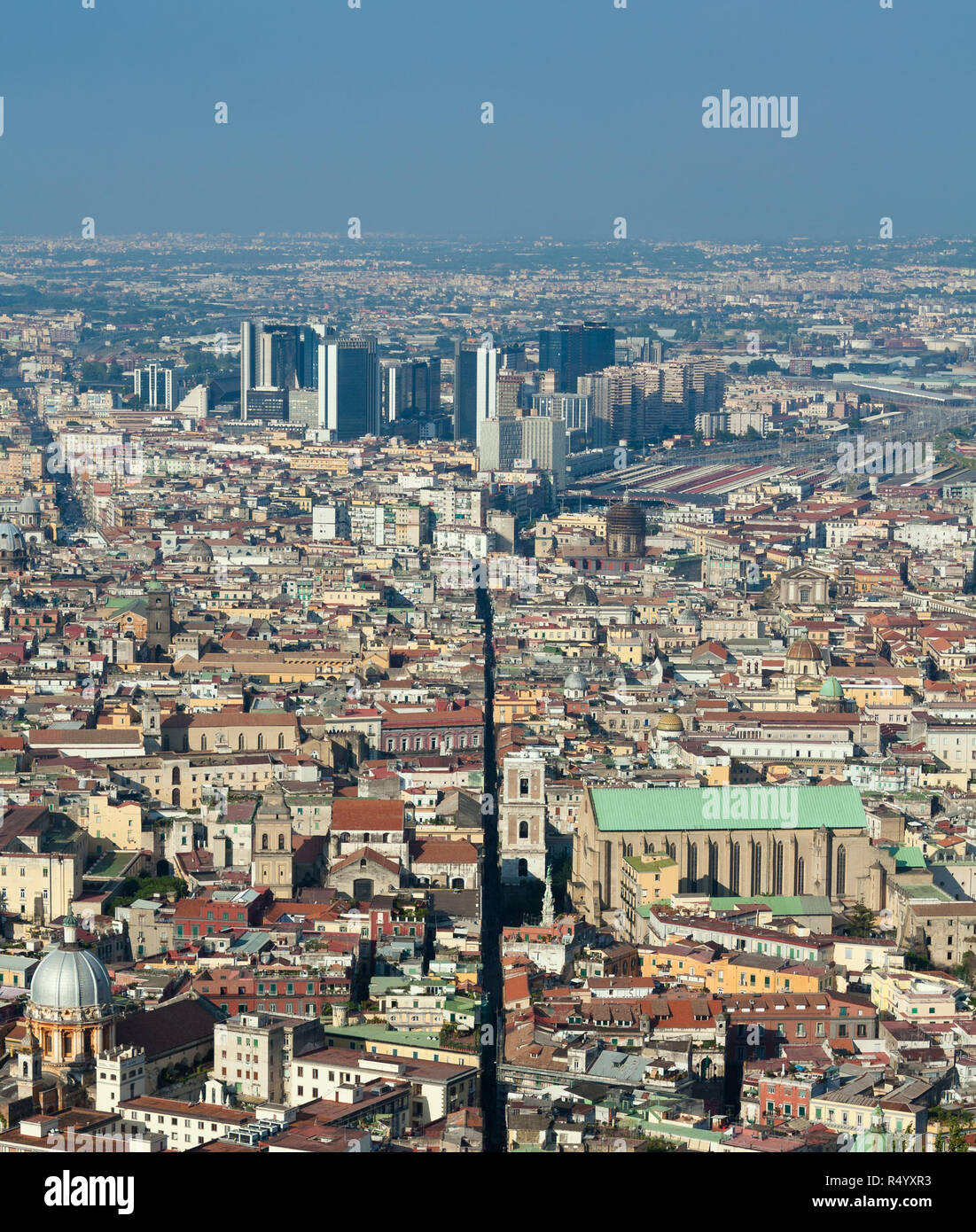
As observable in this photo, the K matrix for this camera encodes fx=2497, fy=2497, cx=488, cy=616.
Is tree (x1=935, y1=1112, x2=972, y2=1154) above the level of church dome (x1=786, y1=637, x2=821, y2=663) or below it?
above

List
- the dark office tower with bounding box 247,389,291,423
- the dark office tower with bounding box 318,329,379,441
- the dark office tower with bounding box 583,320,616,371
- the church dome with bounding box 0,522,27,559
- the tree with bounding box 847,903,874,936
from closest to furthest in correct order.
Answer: the tree with bounding box 847,903,874,936 < the church dome with bounding box 0,522,27,559 < the dark office tower with bounding box 318,329,379,441 < the dark office tower with bounding box 247,389,291,423 < the dark office tower with bounding box 583,320,616,371

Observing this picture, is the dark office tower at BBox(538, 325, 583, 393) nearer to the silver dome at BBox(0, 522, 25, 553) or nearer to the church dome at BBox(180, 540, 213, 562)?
the church dome at BBox(180, 540, 213, 562)

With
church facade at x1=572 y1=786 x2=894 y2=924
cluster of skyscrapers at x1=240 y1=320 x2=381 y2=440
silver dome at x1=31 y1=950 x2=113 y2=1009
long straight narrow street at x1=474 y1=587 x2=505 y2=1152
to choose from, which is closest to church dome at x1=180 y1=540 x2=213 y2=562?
long straight narrow street at x1=474 y1=587 x2=505 y2=1152

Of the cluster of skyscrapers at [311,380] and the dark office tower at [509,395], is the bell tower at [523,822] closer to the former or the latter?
the dark office tower at [509,395]

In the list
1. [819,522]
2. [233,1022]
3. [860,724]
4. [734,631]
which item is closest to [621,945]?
[233,1022]

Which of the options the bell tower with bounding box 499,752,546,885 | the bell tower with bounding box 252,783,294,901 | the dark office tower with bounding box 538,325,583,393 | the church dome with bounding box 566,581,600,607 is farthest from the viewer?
the dark office tower with bounding box 538,325,583,393

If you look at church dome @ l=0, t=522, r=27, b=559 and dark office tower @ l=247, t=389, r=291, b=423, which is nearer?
church dome @ l=0, t=522, r=27, b=559
